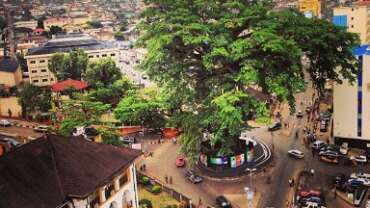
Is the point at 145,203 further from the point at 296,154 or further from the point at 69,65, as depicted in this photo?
the point at 69,65

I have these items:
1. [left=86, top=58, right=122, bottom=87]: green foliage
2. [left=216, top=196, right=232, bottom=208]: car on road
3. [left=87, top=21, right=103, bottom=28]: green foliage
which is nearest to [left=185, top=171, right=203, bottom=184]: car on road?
[left=216, top=196, right=232, bottom=208]: car on road

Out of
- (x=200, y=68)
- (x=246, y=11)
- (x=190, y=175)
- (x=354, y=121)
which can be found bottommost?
(x=190, y=175)

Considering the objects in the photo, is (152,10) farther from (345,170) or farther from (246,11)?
(345,170)

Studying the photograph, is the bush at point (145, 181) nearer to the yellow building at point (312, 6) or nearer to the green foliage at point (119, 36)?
the yellow building at point (312, 6)

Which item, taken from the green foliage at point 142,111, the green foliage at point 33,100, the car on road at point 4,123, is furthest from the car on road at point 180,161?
the car on road at point 4,123

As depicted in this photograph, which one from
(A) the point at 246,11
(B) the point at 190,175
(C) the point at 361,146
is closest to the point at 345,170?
(C) the point at 361,146

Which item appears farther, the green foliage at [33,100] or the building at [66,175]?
the green foliage at [33,100]

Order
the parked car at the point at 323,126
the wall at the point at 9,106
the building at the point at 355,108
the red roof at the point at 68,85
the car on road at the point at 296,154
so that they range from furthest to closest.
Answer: the red roof at the point at 68,85 → the wall at the point at 9,106 → the parked car at the point at 323,126 → the car on road at the point at 296,154 → the building at the point at 355,108
